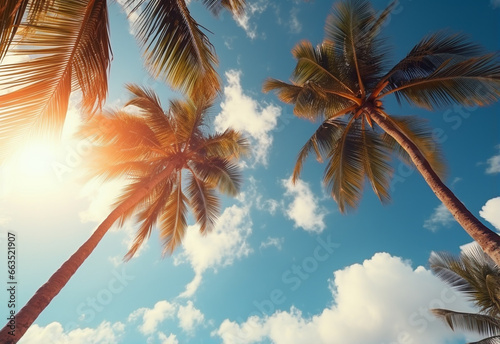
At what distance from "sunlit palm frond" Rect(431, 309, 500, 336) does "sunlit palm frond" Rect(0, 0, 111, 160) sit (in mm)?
13527

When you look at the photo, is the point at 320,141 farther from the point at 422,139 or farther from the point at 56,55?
the point at 56,55

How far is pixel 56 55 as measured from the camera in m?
3.28

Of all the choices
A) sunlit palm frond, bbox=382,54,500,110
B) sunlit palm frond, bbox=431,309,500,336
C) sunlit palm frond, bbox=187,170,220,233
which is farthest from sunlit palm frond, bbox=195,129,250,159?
sunlit palm frond, bbox=431,309,500,336

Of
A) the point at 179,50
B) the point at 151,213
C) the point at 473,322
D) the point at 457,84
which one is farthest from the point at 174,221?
the point at 473,322

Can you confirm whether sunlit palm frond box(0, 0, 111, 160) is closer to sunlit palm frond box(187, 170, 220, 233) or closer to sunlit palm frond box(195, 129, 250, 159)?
sunlit palm frond box(195, 129, 250, 159)

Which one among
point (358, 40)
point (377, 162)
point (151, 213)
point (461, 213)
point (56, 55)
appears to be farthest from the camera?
point (151, 213)

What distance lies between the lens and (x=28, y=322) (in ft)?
12.1

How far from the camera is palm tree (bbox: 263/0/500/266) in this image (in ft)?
23.1

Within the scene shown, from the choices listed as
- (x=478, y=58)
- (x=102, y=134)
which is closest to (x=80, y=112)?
(x=102, y=134)

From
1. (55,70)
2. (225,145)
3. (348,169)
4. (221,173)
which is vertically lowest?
(55,70)

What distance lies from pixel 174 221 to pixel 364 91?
8.31m

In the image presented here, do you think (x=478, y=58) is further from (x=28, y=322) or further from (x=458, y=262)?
(x=28, y=322)

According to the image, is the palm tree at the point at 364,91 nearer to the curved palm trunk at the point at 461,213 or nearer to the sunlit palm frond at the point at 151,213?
the curved palm trunk at the point at 461,213

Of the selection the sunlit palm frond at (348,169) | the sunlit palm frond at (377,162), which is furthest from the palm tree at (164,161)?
the sunlit palm frond at (377,162)
